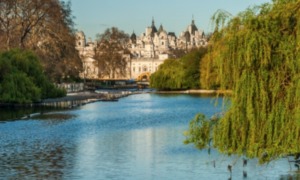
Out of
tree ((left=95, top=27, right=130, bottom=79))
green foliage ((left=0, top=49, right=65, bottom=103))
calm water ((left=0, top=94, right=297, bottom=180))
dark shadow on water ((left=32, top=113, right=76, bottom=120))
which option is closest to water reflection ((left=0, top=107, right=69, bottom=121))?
dark shadow on water ((left=32, top=113, right=76, bottom=120))

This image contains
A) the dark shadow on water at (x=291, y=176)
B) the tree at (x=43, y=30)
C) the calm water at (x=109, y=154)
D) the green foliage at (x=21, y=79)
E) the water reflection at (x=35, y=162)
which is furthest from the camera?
the tree at (x=43, y=30)

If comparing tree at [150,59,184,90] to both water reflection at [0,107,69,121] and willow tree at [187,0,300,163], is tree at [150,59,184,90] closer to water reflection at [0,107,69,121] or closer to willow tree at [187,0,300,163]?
water reflection at [0,107,69,121]

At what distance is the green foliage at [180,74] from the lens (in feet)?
262

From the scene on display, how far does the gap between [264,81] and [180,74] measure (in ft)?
219

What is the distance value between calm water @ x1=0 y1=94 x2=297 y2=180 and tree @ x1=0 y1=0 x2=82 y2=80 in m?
22.8

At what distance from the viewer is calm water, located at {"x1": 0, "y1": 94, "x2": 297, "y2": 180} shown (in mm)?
19344

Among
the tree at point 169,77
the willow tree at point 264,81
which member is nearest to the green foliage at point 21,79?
the tree at point 169,77

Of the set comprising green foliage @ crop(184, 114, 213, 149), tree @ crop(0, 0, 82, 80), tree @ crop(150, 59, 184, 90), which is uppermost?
tree @ crop(0, 0, 82, 80)

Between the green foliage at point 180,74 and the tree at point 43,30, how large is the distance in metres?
16.3

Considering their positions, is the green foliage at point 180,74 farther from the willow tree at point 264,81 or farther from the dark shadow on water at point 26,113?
the willow tree at point 264,81

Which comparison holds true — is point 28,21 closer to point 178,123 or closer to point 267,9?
point 178,123

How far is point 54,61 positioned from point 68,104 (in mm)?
14252

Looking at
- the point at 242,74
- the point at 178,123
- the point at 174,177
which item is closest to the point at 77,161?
the point at 174,177

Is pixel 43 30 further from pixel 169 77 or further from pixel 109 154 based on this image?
pixel 109 154
